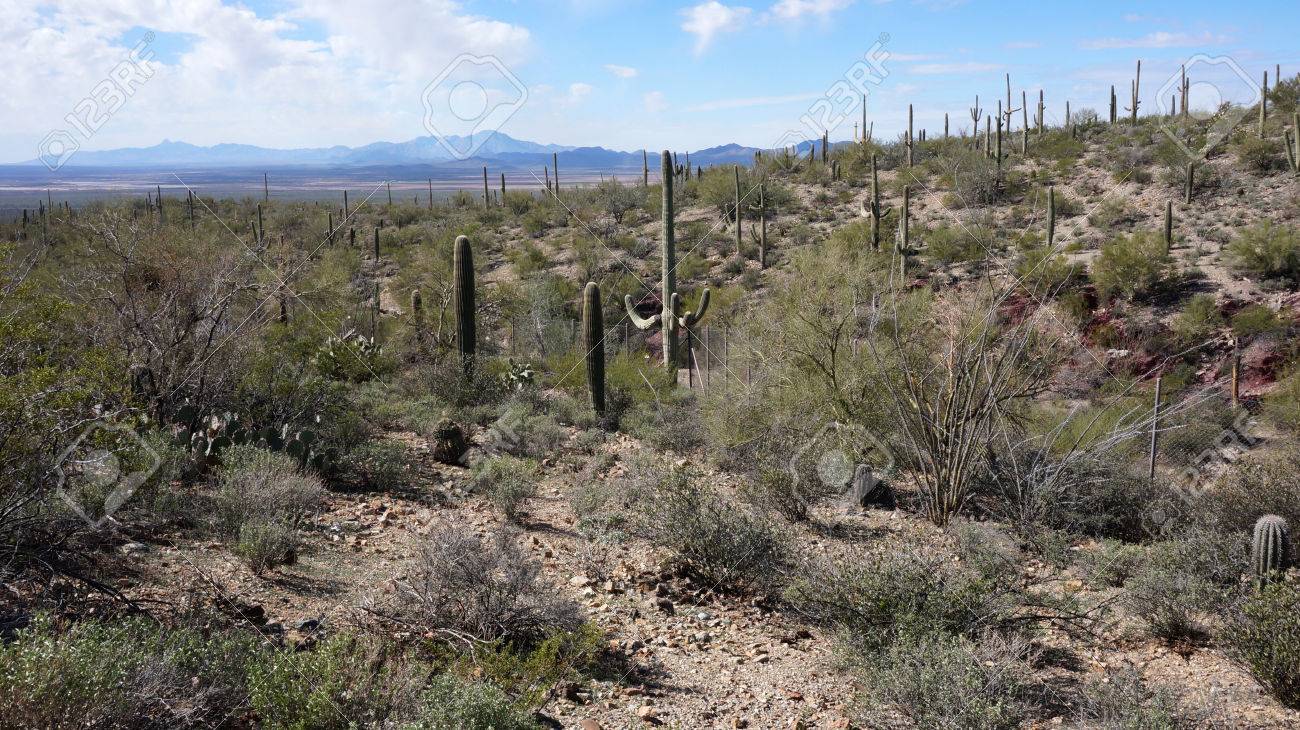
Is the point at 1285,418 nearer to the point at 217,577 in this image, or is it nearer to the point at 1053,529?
the point at 1053,529

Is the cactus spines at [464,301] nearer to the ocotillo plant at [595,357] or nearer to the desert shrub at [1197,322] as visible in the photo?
the ocotillo plant at [595,357]

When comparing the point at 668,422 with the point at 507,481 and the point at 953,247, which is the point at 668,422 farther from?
the point at 953,247

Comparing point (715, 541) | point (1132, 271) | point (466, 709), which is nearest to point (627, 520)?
point (715, 541)

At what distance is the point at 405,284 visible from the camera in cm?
3069

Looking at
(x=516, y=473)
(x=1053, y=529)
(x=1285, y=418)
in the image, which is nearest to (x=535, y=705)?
(x=516, y=473)

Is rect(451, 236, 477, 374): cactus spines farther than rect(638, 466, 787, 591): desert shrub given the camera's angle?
Yes

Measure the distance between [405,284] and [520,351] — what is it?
9481 mm

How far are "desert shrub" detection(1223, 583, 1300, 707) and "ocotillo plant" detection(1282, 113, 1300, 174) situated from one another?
2892 centimetres

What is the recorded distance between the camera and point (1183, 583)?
6520 millimetres

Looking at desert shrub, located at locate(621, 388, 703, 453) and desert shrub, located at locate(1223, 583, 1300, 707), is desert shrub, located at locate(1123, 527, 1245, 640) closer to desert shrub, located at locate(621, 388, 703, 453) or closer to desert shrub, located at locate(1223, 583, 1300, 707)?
desert shrub, located at locate(1223, 583, 1300, 707)

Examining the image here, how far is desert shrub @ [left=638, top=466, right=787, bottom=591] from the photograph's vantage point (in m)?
7.25

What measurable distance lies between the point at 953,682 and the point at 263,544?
5.03 m

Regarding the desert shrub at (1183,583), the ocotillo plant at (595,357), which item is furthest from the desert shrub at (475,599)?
the ocotillo plant at (595,357)

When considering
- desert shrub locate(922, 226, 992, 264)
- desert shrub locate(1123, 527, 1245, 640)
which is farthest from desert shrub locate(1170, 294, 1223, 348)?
desert shrub locate(1123, 527, 1245, 640)
